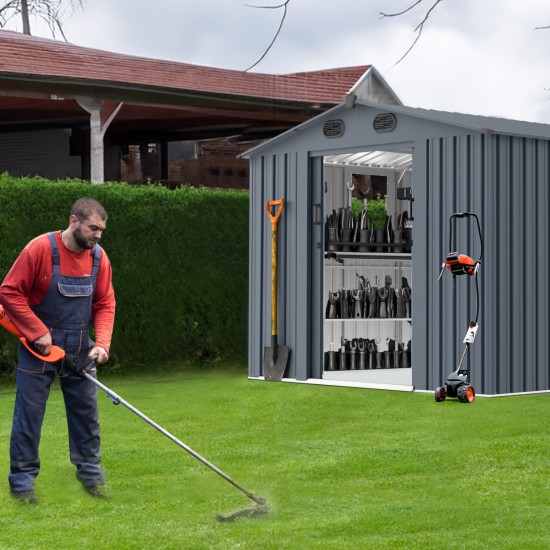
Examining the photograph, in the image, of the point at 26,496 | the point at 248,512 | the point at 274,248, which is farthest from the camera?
the point at 274,248

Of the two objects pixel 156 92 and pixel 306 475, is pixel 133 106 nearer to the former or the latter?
pixel 156 92

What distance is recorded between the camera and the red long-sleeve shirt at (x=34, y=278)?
6023 mm

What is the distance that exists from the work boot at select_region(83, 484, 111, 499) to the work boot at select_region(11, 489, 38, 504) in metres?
0.32

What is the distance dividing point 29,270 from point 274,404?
4639 mm

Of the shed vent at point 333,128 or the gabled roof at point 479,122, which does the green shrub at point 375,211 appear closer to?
the shed vent at point 333,128

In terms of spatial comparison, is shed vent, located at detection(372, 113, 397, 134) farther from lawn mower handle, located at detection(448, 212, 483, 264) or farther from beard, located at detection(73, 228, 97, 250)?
beard, located at detection(73, 228, 97, 250)

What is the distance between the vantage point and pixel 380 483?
683 cm

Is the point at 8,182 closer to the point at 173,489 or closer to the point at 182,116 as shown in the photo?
the point at 173,489

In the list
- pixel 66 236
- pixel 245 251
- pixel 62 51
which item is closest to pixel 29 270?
pixel 66 236

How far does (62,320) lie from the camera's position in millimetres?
6230

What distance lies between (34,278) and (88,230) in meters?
0.38

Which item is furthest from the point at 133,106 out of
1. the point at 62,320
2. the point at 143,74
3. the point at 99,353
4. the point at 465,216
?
the point at 99,353

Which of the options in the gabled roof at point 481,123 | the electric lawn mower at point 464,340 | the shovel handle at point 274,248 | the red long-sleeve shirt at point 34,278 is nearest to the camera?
the red long-sleeve shirt at point 34,278

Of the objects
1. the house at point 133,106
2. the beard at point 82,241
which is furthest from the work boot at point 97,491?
the house at point 133,106
